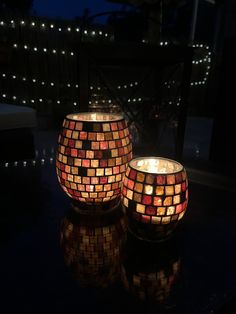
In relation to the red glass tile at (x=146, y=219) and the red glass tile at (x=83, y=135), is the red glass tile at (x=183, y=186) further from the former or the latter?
the red glass tile at (x=83, y=135)

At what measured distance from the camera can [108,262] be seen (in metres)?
0.70

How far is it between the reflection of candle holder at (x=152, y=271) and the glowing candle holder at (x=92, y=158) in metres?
0.20

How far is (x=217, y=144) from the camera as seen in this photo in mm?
1933

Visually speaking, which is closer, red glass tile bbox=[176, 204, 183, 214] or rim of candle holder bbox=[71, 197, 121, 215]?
red glass tile bbox=[176, 204, 183, 214]

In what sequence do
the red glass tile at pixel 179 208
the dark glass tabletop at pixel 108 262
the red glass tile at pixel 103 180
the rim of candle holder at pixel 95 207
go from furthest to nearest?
1. the rim of candle holder at pixel 95 207
2. the red glass tile at pixel 103 180
3. the red glass tile at pixel 179 208
4. the dark glass tabletop at pixel 108 262

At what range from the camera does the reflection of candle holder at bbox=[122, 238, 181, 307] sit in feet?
1.97

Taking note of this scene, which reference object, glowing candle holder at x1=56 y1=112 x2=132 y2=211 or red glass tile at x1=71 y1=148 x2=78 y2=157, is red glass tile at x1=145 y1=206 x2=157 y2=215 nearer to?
glowing candle holder at x1=56 y1=112 x2=132 y2=211

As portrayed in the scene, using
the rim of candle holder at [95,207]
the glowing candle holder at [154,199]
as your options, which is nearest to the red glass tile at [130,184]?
the glowing candle holder at [154,199]

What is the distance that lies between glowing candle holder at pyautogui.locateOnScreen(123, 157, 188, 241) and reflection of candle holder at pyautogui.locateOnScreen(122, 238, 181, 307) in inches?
2.0

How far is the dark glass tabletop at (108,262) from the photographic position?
576mm

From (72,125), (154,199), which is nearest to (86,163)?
(72,125)

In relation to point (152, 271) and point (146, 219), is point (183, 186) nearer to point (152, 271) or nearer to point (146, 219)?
point (146, 219)

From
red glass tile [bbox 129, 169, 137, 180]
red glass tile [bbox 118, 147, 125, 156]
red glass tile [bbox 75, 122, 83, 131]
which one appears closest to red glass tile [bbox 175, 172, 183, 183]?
red glass tile [bbox 129, 169, 137, 180]

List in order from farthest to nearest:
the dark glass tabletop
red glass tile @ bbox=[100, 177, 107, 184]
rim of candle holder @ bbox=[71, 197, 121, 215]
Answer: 1. rim of candle holder @ bbox=[71, 197, 121, 215]
2. red glass tile @ bbox=[100, 177, 107, 184]
3. the dark glass tabletop
